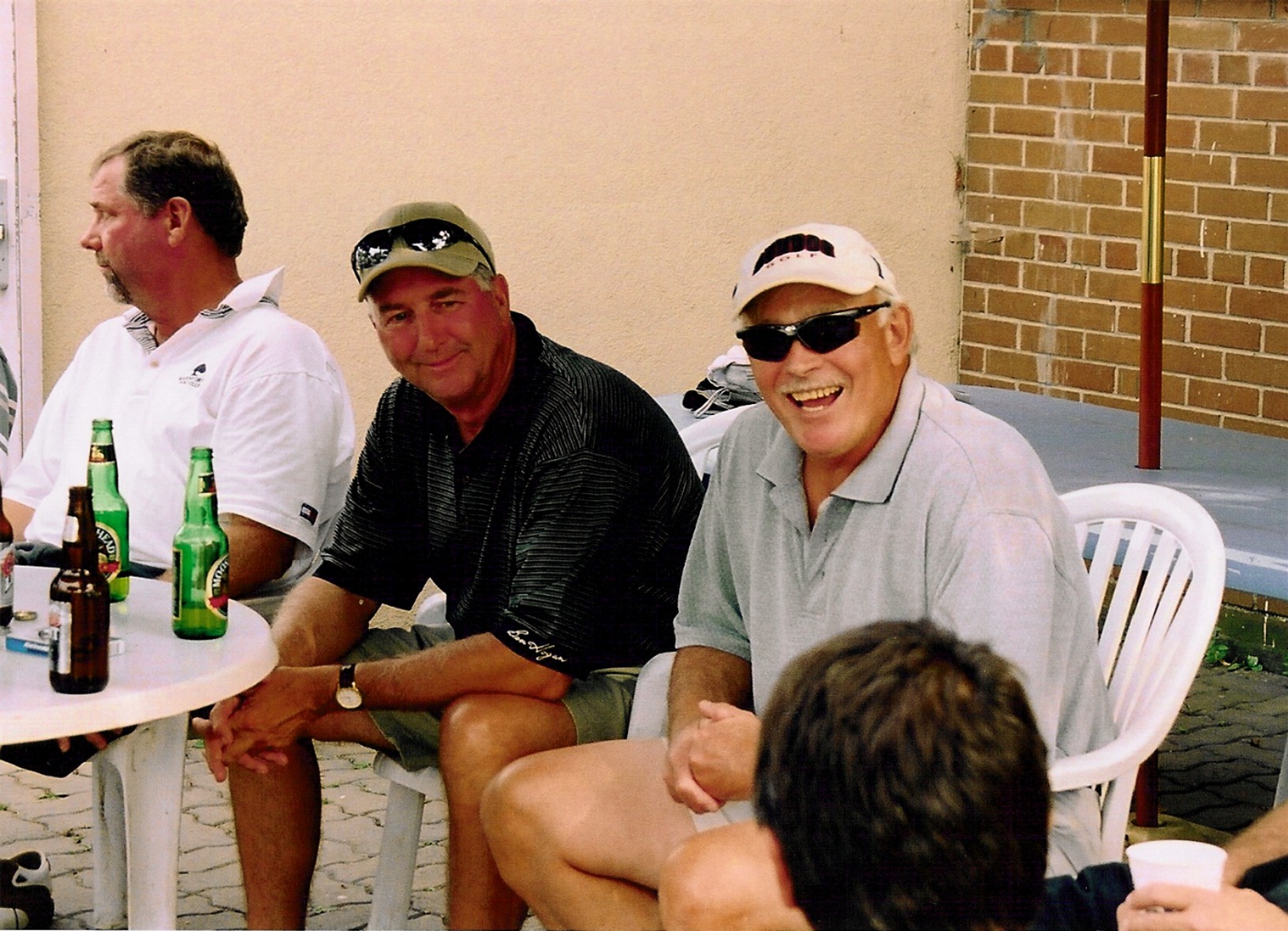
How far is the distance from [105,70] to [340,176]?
2.33 ft

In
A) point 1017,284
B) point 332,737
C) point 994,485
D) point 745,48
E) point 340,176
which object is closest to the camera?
point 994,485

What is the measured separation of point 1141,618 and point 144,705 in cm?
161

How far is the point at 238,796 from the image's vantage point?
3.44 metres

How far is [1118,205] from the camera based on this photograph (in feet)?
19.9

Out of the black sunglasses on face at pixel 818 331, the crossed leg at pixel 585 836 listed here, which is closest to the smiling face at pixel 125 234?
the crossed leg at pixel 585 836

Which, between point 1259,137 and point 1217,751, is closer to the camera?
point 1217,751

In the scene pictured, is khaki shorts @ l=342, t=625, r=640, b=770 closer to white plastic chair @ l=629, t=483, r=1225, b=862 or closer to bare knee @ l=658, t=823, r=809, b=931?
white plastic chair @ l=629, t=483, r=1225, b=862

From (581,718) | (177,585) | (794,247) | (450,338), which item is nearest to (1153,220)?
(794,247)

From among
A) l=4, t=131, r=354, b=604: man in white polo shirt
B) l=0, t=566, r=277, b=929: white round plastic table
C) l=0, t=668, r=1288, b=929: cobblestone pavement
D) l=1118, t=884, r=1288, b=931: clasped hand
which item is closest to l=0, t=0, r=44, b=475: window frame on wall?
l=4, t=131, r=354, b=604: man in white polo shirt

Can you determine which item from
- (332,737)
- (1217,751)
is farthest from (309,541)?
(1217,751)

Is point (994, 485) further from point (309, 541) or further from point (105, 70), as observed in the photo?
point (105, 70)

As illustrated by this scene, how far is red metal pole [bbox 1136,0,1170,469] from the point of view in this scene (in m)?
3.78

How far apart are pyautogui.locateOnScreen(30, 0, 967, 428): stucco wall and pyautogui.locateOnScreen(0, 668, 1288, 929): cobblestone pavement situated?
1175 mm
